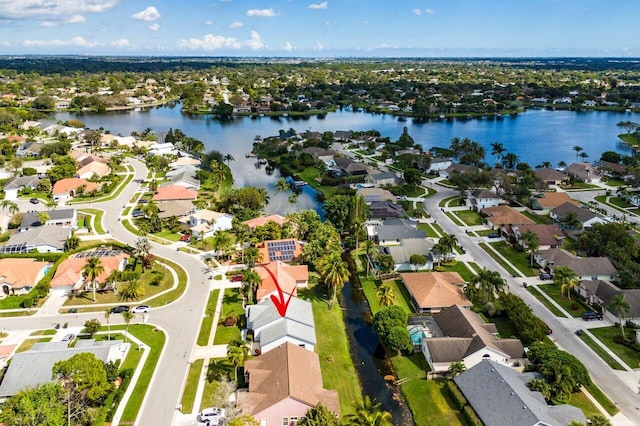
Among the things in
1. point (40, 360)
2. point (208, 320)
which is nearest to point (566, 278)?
point (208, 320)

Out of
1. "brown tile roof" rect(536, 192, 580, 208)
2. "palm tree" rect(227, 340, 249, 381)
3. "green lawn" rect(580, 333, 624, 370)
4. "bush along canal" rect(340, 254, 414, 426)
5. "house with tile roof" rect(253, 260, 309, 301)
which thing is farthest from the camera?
"brown tile roof" rect(536, 192, 580, 208)

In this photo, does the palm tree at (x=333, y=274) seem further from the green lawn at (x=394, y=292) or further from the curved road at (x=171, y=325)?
the curved road at (x=171, y=325)

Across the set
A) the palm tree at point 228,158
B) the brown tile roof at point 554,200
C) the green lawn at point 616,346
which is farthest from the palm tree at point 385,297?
the palm tree at point 228,158

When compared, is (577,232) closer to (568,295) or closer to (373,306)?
(568,295)

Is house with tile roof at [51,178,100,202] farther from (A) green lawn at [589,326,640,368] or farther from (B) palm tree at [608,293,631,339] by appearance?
(B) palm tree at [608,293,631,339]

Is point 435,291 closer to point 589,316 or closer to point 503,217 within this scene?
point 589,316

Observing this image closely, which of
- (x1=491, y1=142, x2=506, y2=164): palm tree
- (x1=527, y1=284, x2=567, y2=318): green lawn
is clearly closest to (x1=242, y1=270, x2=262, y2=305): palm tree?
(x1=527, y1=284, x2=567, y2=318): green lawn

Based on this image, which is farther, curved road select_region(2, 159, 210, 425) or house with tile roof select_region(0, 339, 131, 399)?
curved road select_region(2, 159, 210, 425)
